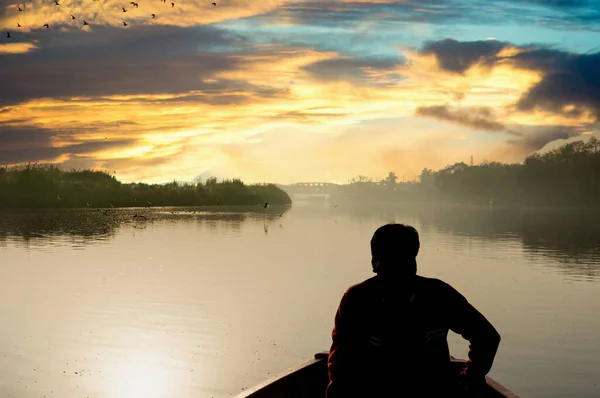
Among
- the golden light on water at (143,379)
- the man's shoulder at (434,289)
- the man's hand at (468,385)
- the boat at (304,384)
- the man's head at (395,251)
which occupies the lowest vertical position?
the golden light on water at (143,379)

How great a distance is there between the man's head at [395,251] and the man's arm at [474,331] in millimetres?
283

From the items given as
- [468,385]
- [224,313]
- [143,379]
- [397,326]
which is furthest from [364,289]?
[224,313]

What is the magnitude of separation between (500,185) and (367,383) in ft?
618

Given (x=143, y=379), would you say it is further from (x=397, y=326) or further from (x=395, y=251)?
(x=395, y=251)

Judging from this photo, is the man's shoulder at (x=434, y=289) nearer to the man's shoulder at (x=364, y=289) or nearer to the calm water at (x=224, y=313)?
the man's shoulder at (x=364, y=289)

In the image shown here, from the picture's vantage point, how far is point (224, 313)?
2180 centimetres

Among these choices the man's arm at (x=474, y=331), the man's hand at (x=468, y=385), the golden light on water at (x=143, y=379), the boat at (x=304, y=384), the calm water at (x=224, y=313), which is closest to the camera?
the man's arm at (x=474, y=331)

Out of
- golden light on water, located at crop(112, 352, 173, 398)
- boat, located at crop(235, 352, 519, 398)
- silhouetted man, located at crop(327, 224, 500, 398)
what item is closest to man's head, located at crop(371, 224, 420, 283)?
silhouetted man, located at crop(327, 224, 500, 398)

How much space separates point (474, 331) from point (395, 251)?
27.2 inches

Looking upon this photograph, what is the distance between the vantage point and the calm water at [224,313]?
13930 millimetres

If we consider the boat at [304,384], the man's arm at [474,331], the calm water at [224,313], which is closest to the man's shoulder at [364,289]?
the man's arm at [474,331]

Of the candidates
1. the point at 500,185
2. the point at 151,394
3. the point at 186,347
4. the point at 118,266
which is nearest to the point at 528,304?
the point at 186,347

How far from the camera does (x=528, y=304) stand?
23312 mm

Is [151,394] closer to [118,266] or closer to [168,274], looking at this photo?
[168,274]
